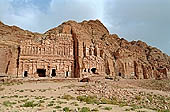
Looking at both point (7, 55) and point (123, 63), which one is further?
point (123, 63)

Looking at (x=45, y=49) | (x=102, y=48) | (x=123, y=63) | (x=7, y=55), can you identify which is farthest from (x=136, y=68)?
(x=7, y=55)

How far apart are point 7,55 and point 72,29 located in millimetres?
20103

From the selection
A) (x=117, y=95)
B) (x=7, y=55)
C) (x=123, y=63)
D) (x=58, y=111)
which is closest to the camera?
(x=58, y=111)

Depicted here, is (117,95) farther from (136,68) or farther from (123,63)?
(136,68)

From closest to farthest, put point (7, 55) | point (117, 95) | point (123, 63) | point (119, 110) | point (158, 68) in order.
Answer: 1. point (119, 110)
2. point (117, 95)
3. point (7, 55)
4. point (123, 63)
5. point (158, 68)

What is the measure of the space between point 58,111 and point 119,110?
449 cm

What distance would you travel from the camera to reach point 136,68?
6250 centimetres

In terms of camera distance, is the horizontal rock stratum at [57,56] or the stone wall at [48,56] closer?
the horizontal rock stratum at [57,56]

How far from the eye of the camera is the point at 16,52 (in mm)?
41938

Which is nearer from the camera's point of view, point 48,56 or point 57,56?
point 48,56

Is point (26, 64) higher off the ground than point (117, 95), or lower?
higher

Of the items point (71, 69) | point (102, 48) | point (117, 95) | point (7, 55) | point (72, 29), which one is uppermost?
point (72, 29)

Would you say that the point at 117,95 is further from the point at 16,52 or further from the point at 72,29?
the point at 72,29

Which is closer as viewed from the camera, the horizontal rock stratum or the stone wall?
the horizontal rock stratum
